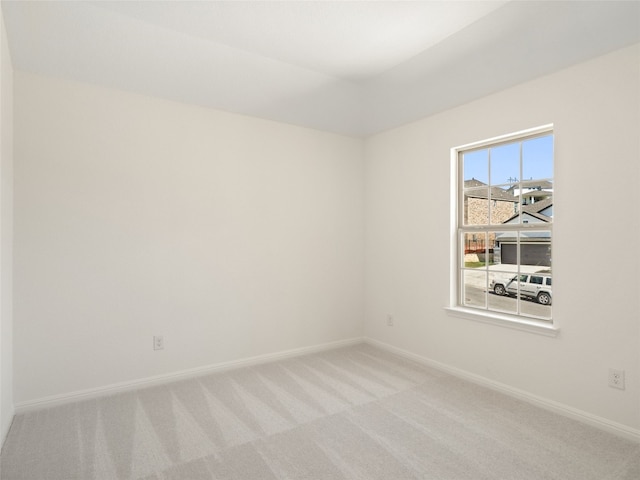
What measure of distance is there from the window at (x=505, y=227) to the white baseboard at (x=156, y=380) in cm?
168

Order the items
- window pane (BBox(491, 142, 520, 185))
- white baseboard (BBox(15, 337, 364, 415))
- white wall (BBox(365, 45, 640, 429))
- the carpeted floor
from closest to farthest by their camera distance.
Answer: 1. the carpeted floor
2. white wall (BBox(365, 45, 640, 429))
3. white baseboard (BBox(15, 337, 364, 415))
4. window pane (BBox(491, 142, 520, 185))

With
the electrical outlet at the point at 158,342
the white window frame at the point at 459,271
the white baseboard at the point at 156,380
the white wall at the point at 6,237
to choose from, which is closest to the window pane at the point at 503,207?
the white window frame at the point at 459,271

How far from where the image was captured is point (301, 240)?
3.82 m

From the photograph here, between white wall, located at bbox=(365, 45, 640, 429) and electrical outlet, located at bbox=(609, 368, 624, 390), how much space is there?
1.3 inches

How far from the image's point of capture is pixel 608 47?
7.26 feet

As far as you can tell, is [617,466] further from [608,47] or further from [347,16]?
[347,16]

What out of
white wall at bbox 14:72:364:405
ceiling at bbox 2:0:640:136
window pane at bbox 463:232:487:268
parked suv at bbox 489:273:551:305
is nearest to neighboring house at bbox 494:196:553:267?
parked suv at bbox 489:273:551:305

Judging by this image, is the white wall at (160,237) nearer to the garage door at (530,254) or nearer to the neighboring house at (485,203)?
the neighboring house at (485,203)

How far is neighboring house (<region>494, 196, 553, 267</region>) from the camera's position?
2.69 metres

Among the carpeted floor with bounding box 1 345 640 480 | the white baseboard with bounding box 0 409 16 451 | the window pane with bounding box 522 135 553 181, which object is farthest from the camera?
the window pane with bounding box 522 135 553 181

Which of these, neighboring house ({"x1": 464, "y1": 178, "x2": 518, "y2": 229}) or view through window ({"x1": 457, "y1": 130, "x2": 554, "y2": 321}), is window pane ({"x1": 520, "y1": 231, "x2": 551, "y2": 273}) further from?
neighboring house ({"x1": 464, "y1": 178, "x2": 518, "y2": 229})

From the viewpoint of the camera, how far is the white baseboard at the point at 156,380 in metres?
2.55

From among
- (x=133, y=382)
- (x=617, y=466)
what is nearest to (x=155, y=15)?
(x=133, y=382)

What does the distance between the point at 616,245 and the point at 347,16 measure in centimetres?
228
